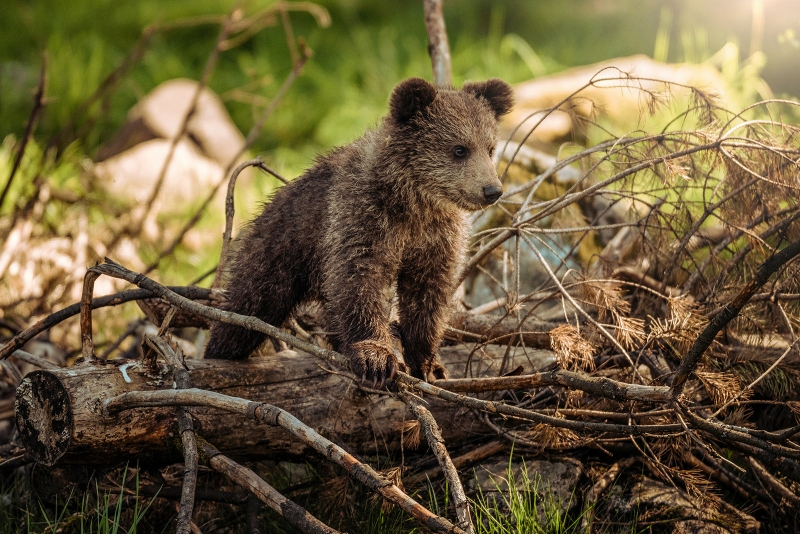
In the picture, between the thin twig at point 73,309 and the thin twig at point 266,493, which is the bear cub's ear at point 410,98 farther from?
the thin twig at point 266,493

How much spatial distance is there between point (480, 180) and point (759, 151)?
116cm

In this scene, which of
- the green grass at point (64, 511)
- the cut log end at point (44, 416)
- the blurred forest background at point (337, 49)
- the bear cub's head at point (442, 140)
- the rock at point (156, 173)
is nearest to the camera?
the cut log end at point (44, 416)

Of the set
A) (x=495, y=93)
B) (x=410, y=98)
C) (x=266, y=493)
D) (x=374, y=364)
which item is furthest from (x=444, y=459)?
(x=495, y=93)

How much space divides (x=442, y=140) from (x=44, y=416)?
6.25 ft

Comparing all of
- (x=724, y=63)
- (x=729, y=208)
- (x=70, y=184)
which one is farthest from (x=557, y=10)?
(x=729, y=208)

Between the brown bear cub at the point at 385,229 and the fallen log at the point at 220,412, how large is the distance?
22 cm

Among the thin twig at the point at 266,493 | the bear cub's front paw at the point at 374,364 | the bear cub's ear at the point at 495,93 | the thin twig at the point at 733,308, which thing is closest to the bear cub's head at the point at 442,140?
the bear cub's ear at the point at 495,93

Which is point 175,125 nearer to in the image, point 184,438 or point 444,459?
point 184,438

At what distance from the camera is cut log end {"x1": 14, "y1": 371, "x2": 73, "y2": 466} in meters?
2.81

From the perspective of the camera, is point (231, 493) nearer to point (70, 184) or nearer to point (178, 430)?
point (178, 430)

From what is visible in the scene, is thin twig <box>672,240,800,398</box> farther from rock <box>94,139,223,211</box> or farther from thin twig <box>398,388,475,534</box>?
rock <box>94,139,223,211</box>

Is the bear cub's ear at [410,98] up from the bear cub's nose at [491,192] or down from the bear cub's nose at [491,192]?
up

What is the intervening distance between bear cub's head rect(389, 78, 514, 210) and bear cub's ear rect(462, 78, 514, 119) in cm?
19

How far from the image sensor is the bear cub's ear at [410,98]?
332 centimetres
